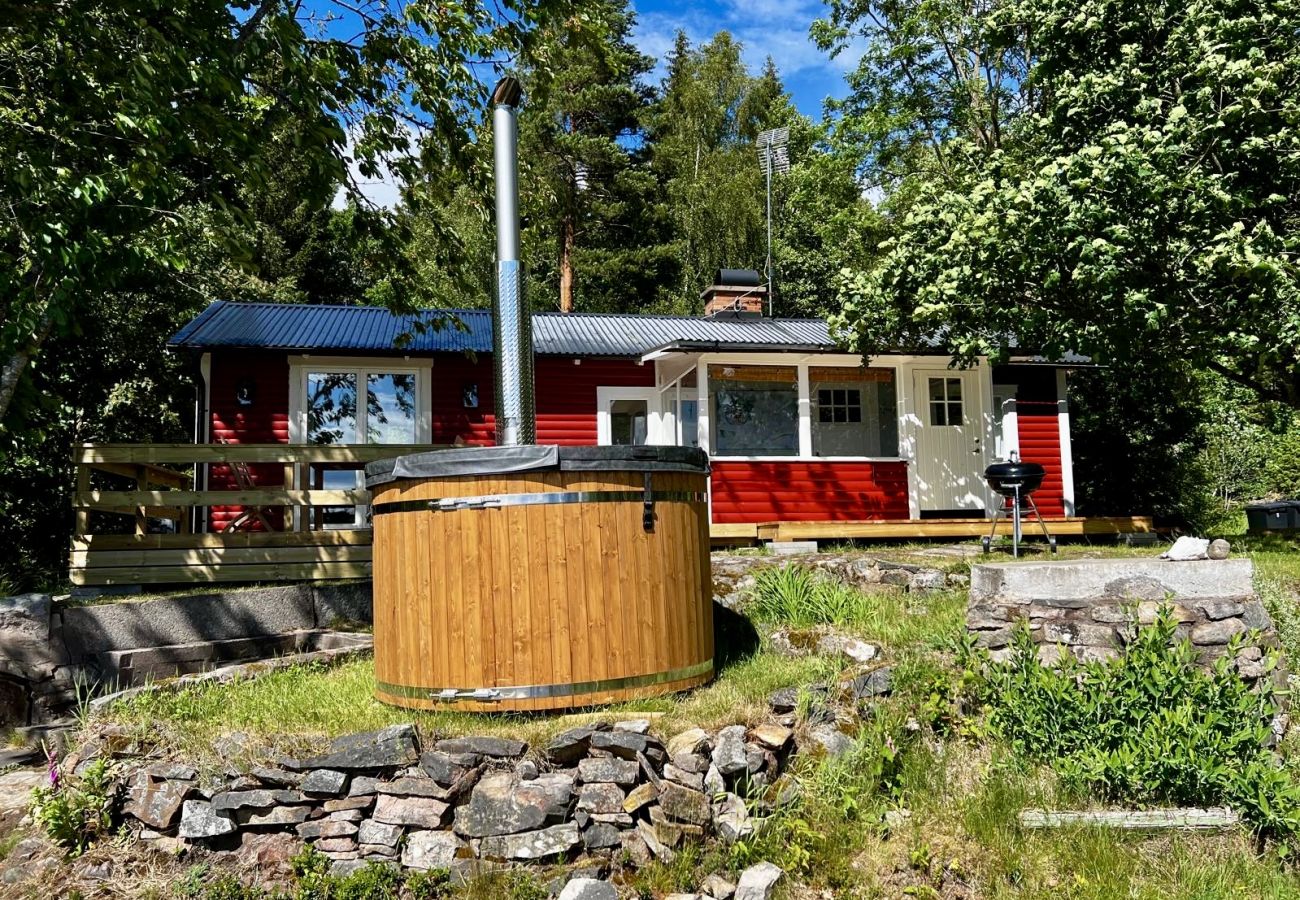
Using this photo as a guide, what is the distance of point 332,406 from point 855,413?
6.61m

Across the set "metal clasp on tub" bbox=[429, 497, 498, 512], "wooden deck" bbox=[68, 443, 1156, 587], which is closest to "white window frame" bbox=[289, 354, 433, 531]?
"wooden deck" bbox=[68, 443, 1156, 587]

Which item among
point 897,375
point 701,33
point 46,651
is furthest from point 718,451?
point 701,33

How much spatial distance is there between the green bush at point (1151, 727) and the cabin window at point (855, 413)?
6.78 metres

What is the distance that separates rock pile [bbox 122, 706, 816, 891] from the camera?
12.5 ft

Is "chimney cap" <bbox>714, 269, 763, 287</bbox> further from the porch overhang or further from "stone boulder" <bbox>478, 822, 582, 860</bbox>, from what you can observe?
"stone boulder" <bbox>478, 822, 582, 860</bbox>

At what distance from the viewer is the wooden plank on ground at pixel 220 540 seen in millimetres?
7109

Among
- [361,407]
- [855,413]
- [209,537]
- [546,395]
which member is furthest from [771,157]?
[209,537]

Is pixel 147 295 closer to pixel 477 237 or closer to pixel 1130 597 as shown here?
pixel 477 237

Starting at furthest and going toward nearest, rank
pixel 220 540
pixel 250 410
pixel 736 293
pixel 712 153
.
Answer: pixel 712 153
pixel 736 293
pixel 250 410
pixel 220 540

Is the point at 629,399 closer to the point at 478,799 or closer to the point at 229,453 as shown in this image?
the point at 229,453

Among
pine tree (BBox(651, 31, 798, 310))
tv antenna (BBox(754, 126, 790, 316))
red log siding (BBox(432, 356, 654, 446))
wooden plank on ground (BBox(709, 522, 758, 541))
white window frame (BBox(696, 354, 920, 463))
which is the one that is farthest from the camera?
pine tree (BBox(651, 31, 798, 310))

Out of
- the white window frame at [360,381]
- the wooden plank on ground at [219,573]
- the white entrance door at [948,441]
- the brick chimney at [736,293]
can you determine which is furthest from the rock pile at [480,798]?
the brick chimney at [736,293]

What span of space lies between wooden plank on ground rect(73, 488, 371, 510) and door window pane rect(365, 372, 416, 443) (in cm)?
422

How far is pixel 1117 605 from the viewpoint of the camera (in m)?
5.03
